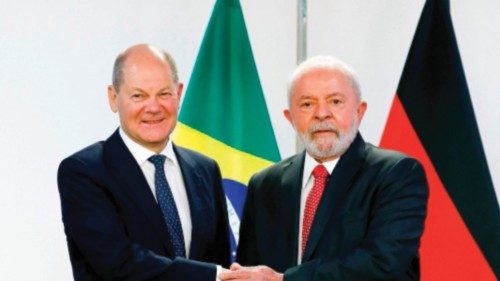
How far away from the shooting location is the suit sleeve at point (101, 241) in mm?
2479

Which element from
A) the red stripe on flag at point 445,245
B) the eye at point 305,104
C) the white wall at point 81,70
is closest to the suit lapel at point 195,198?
the eye at point 305,104

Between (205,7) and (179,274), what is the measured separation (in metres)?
2.34

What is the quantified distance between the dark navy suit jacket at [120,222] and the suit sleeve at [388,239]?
0.36 meters

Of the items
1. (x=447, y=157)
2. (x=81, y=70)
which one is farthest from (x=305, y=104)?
(x=81, y=70)

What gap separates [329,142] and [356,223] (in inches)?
11.1

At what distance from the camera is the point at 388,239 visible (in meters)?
2.41

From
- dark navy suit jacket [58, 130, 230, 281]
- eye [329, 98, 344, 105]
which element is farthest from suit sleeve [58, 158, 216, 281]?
eye [329, 98, 344, 105]

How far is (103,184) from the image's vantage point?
2582mm

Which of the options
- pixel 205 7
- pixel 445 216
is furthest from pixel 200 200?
pixel 205 7

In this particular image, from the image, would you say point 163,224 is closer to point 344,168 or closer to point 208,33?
point 344,168

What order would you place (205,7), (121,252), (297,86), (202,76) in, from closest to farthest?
(121,252)
(297,86)
(202,76)
(205,7)

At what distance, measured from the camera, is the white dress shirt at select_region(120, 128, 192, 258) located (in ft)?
8.79

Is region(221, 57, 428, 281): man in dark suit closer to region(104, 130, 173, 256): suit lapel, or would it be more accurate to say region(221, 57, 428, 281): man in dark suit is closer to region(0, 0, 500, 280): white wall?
region(104, 130, 173, 256): suit lapel

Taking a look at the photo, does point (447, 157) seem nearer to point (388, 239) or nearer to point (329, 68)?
point (329, 68)
